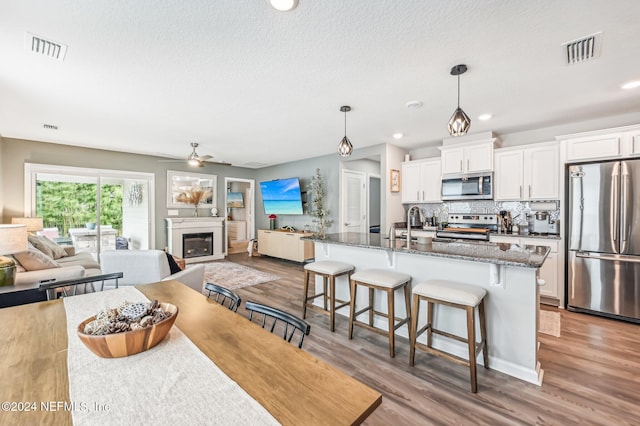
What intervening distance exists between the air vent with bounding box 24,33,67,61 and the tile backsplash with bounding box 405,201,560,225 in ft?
17.2

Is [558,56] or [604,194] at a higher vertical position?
[558,56]

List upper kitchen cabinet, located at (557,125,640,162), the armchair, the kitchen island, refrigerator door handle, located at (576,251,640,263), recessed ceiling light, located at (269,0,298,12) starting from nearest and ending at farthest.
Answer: recessed ceiling light, located at (269,0,298,12) < the kitchen island < the armchair < refrigerator door handle, located at (576,251,640,263) < upper kitchen cabinet, located at (557,125,640,162)

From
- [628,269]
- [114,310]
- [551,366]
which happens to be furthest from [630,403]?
[114,310]

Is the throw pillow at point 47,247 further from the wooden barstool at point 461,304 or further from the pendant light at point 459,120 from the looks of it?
the pendant light at point 459,120

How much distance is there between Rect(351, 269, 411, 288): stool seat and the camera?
2430 mm

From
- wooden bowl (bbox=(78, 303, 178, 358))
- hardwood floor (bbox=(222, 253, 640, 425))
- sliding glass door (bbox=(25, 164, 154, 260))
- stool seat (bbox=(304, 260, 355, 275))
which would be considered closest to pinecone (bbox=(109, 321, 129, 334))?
wooden bowl (bbox=(78, 303, 178, 358))

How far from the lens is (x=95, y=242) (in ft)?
18.7

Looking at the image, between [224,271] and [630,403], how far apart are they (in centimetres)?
549

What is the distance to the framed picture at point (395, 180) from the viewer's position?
5.16 metres

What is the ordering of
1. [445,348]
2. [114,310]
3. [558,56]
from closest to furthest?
[114,310] → [558,56] → [445,348]

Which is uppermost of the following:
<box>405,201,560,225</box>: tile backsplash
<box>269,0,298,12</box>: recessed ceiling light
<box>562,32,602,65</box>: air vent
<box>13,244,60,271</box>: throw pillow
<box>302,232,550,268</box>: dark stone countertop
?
<box>562,32,602,65</box>: air vent

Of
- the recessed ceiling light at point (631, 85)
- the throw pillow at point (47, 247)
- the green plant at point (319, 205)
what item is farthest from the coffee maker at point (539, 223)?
the throw pillow at point (47, 247)

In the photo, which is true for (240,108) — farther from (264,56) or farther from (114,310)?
(114,310)

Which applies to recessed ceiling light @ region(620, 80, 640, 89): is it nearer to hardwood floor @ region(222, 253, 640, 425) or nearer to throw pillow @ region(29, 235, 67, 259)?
hardwood floor @ region(222, 253, 640, 425)
